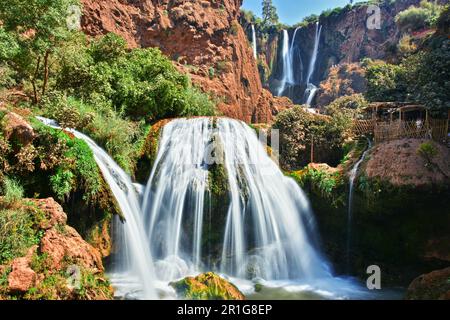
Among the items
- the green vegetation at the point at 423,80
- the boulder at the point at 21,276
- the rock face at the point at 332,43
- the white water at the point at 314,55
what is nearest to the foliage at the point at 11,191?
the boulder at the point at 21,276

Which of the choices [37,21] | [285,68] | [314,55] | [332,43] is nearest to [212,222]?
[37,21]

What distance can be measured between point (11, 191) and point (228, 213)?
22.0 ft

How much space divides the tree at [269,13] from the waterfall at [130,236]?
4789 centimetres

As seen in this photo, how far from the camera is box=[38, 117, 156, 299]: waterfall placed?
9.42m

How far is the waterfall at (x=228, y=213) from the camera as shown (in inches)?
444

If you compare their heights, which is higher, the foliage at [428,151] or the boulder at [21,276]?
the foliage at [428,151]

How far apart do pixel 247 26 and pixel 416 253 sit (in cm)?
3661

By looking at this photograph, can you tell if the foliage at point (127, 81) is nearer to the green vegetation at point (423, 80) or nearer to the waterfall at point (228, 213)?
the waterfall at point (228, 213)

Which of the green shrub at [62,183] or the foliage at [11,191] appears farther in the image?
the green shrub at [62,183]

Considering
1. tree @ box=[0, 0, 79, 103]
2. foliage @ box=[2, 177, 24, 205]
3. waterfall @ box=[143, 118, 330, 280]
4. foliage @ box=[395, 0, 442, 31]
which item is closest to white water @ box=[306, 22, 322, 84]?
foliage @ box=[395, 0, 442, 31]

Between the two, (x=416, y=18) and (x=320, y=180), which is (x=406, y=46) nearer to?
(x=416, y=18)

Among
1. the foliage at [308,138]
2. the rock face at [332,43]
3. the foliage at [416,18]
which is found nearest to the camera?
the foliage at [308,138]

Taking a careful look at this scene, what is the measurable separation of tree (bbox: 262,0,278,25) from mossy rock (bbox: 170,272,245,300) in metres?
50.3

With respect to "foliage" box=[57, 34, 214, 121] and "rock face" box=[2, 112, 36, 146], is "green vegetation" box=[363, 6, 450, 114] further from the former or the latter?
"rock face" box=[2, 112, 36, 146]
